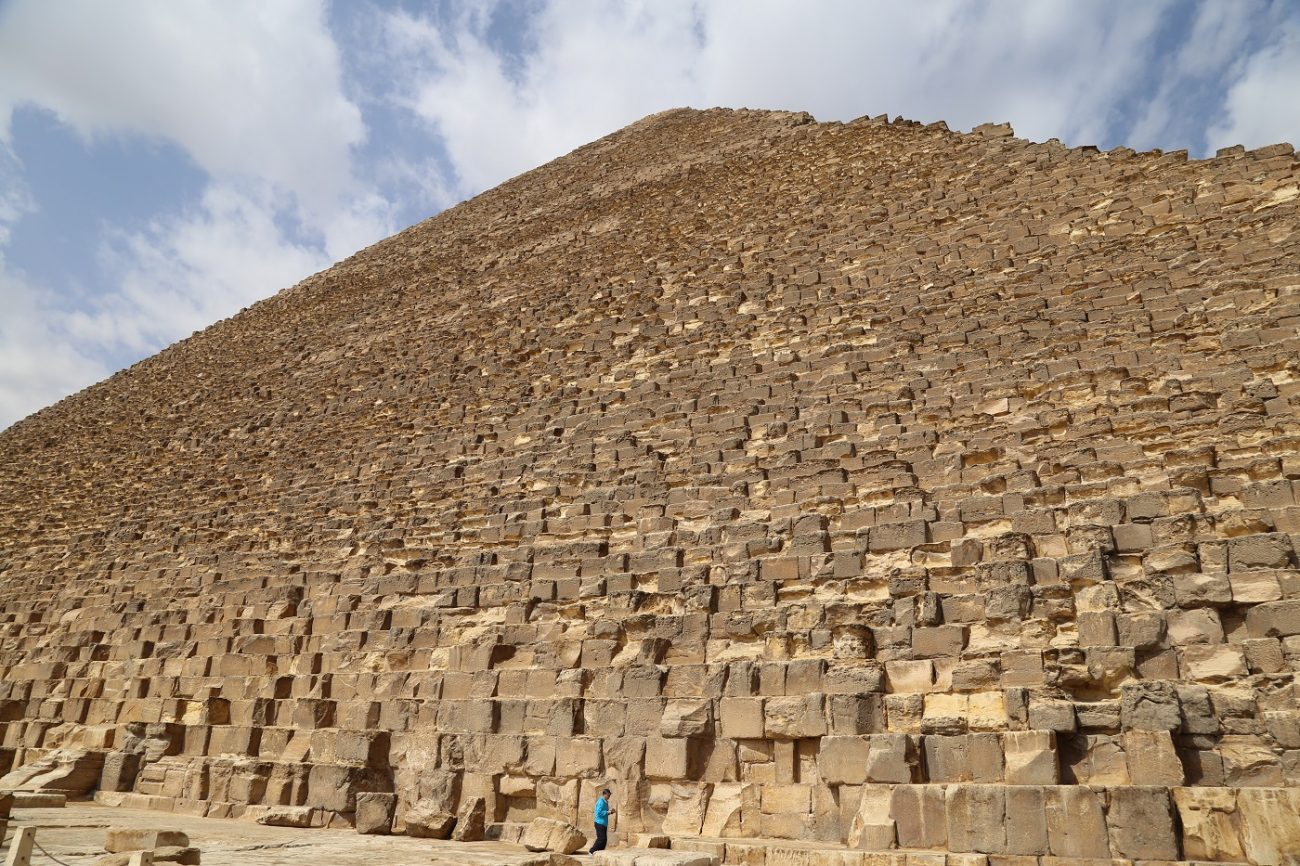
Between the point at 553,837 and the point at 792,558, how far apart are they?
2.42 metres

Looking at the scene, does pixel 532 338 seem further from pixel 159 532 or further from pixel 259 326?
pixel 259 326

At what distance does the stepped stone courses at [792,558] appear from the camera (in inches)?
188

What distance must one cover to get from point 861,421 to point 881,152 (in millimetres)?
7170

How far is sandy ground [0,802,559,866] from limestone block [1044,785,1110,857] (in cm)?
252

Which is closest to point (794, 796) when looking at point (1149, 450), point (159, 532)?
point (1149, 450)

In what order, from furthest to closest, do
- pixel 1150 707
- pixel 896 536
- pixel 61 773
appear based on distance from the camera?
pixel 61 773, pixel 896 536, pixel 1150 707

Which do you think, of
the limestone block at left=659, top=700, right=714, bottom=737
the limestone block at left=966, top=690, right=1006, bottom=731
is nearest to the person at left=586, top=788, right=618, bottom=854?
the limestone block at left=659, top=700, right=714, bottom=737

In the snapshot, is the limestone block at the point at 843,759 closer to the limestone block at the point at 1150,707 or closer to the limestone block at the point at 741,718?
the limestone block at the point at 741,718

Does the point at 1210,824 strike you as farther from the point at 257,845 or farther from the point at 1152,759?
the point at 257,845

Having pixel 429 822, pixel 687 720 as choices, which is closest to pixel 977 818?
pixel 687 720

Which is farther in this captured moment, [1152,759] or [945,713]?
[945,713]

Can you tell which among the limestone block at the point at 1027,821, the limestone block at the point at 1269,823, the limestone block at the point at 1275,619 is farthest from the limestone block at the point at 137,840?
the limestone block at the point at 1275,619

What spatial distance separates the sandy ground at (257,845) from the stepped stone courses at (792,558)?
0.43 metres

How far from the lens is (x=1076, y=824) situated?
4.12 metres
